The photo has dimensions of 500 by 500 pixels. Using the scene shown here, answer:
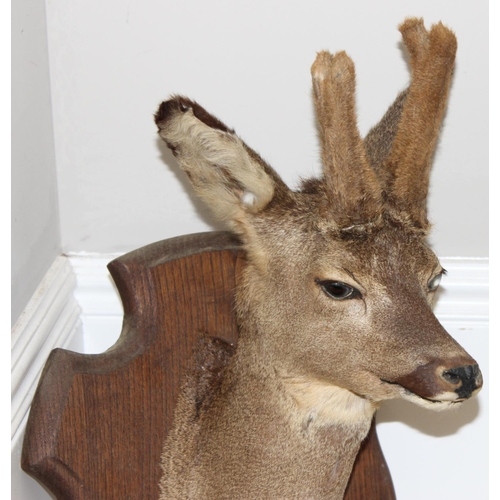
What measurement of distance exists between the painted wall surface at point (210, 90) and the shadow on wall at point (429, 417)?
1.74 ft

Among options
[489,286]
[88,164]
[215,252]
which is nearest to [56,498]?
[215,252]

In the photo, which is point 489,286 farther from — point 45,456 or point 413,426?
point 45,456

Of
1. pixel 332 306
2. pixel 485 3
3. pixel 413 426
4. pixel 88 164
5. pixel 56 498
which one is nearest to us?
pixel 332 306

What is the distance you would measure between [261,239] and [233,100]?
1.86 feet

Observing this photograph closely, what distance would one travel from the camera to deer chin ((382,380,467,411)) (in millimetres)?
1637

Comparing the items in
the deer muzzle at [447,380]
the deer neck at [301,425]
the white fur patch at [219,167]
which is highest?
the white fur patch at [219,167]

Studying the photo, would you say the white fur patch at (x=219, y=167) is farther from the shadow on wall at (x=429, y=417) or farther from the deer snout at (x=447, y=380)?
the shadow on wall at (x=429, y=417)

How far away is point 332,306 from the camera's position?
1.72 meters

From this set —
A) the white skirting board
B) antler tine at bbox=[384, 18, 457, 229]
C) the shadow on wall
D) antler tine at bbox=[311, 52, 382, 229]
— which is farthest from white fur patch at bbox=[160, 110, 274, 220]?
the shadow on wall

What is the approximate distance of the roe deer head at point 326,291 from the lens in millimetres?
1681

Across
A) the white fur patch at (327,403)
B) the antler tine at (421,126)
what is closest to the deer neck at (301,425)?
the white fur patch at (327,403)

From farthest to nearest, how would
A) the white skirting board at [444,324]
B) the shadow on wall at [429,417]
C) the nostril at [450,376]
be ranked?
1. the shadow on wall at [429,417]
2. the white skirting board at [444,324]
3. the nostril at [450,376]

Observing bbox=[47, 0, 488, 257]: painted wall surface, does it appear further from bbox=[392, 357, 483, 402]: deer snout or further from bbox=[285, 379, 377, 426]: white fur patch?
bbox=[392, 357, 483, 402]: deer snout

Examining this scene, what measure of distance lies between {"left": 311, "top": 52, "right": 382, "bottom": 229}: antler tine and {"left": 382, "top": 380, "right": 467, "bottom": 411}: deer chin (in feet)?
1.10
